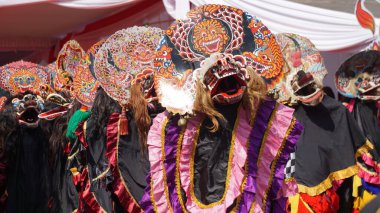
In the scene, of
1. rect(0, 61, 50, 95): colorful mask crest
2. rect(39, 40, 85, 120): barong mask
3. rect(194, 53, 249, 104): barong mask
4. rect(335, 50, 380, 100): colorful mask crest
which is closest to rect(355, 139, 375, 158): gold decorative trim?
rect(335, 50, 380, 100): colorful mask crest

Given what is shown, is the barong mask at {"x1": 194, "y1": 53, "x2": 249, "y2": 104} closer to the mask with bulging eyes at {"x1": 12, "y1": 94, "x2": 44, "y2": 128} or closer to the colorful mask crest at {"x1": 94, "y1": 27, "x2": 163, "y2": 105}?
the colorful mask crest at {"x1": 94, "y1": 27, "x2": 163, "y2": 105}

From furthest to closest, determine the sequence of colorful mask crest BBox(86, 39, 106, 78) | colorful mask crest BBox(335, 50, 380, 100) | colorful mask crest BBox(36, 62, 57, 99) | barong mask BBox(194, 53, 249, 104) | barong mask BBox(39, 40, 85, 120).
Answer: colorful mask crest BBox(36, 62, 57, 99) → barong mask BBox(39, 40, 85, 120) → colorful mask crest BBox(86, 39, 106, 78) → colorful mask crest BBox(335, 50, 380, 100) → barong mask BBox(194, 53, 249, 104)

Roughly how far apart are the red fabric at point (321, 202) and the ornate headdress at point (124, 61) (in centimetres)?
135

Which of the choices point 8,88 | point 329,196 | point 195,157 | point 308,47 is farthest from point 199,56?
point 8,88

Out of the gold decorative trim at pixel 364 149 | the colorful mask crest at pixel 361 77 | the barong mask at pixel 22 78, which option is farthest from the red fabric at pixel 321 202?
the barong mask at pixel 22 78

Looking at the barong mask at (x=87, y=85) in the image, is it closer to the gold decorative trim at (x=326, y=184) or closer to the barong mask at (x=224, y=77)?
the gold decorative trim at (x=326, y=184)

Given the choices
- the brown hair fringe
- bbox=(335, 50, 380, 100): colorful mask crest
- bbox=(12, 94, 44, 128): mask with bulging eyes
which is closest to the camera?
the brown hair fringe

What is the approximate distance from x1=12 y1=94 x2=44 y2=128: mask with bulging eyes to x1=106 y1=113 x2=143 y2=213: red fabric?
4.68 feet

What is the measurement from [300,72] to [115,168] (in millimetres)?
1497

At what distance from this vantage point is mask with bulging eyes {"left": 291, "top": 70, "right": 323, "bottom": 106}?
478cm

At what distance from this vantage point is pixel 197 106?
3.43m

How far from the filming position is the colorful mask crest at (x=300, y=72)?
15.8 feet

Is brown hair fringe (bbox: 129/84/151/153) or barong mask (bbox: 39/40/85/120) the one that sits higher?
brown hair fringe (bbox: 129/84/151/153)

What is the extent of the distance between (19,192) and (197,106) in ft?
10.5
